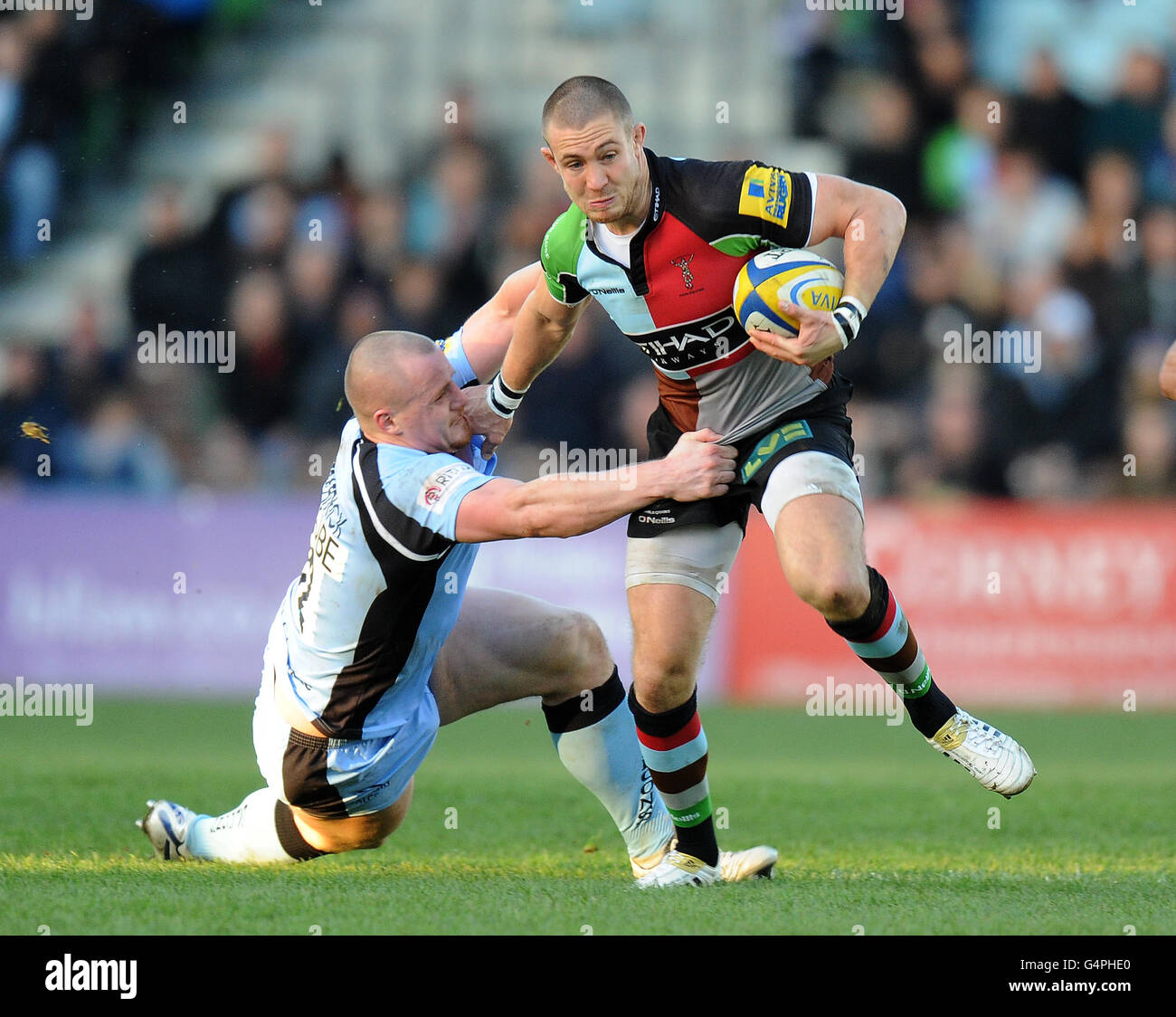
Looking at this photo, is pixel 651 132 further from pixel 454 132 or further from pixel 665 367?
pixel 665 367

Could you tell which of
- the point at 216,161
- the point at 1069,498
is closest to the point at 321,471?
the point at 216,161

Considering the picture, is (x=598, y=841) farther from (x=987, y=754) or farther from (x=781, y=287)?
(x=781, y=287)

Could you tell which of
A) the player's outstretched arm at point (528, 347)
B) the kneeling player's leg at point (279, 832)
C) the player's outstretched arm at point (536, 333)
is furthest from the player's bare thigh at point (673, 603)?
the kneeling player's leg at point (279, 832)

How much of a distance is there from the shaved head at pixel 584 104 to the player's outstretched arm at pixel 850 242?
774 mm

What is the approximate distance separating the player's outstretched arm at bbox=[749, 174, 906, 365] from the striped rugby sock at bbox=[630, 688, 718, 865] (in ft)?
4.63

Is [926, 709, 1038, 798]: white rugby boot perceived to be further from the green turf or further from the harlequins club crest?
the harlequins club crest

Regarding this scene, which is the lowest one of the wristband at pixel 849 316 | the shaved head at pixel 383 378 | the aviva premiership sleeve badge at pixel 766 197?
the shaved head at pixel 383 378

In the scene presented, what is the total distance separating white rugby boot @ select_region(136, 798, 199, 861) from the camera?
5973mm

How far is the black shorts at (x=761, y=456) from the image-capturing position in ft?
18.7

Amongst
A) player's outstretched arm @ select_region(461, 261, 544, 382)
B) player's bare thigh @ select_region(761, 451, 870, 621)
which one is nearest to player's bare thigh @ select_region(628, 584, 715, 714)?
player's bare thigh @ select_region(761, 451, 870, 621)

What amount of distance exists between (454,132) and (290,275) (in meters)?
2.22

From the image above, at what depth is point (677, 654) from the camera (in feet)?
18.6

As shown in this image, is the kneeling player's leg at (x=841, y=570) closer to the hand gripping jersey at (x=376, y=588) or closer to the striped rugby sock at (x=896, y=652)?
the striped rugby sock at (x=896, y=652)

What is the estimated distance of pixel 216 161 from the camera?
1527cm
